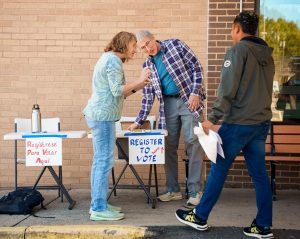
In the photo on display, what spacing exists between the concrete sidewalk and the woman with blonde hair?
10.7 inches

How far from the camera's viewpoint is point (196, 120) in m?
6.27

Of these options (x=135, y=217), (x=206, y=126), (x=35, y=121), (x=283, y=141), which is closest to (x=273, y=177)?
(x=283, y=141)

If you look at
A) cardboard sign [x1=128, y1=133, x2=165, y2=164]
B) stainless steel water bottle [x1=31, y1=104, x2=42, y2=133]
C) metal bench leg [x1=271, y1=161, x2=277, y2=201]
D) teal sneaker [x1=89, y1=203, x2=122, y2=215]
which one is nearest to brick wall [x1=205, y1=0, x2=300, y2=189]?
metal bench leg [x1=271, y1=161, x2=277, y2=201]

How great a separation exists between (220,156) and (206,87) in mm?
2241

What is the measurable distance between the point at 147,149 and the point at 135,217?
74 centimetres

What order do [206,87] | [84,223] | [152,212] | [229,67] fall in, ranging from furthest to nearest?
[206,87] < [152,212] < [84,223] < [229,67]

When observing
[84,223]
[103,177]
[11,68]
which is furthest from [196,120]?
[11,68]

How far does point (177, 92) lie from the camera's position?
6301 mm

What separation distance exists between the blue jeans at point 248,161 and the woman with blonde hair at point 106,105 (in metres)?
1.10

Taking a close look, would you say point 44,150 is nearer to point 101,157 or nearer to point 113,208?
point 101,157

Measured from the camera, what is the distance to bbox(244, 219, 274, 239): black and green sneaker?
511 cm

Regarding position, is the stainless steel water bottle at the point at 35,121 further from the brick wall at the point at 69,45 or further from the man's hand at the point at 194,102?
the man's hand at the point at 194,102

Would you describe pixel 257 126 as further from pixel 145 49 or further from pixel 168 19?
pixel 168 19

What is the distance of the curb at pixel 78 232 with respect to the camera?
535 cm
